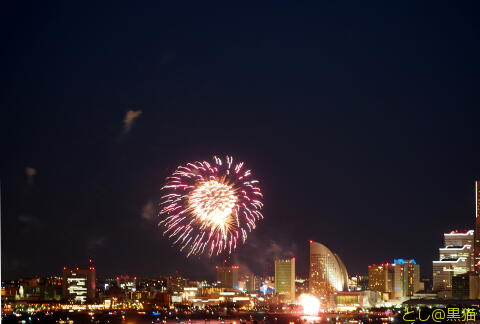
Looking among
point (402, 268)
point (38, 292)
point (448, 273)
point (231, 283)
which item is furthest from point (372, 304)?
point (38, 292)

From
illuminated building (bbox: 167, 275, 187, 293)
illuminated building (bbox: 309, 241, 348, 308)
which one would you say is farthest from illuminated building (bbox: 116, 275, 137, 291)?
illuminated building (bbox: 309, 241, 348, 308)

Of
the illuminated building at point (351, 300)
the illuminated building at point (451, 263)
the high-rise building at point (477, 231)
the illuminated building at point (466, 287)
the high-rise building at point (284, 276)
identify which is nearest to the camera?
the illuminated building at point (351, 300)

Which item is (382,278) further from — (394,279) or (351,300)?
(351,300)

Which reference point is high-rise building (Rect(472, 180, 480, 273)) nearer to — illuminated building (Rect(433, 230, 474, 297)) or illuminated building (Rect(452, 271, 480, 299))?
illuminated building (Rect(433, 230, 474, 297))

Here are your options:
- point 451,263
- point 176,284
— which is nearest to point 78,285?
point 176,284

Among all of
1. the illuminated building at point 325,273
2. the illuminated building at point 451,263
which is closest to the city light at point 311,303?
the illuminated building at point 325,273

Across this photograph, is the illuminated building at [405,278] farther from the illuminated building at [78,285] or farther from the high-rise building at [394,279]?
the illuminated building at [78,285]
